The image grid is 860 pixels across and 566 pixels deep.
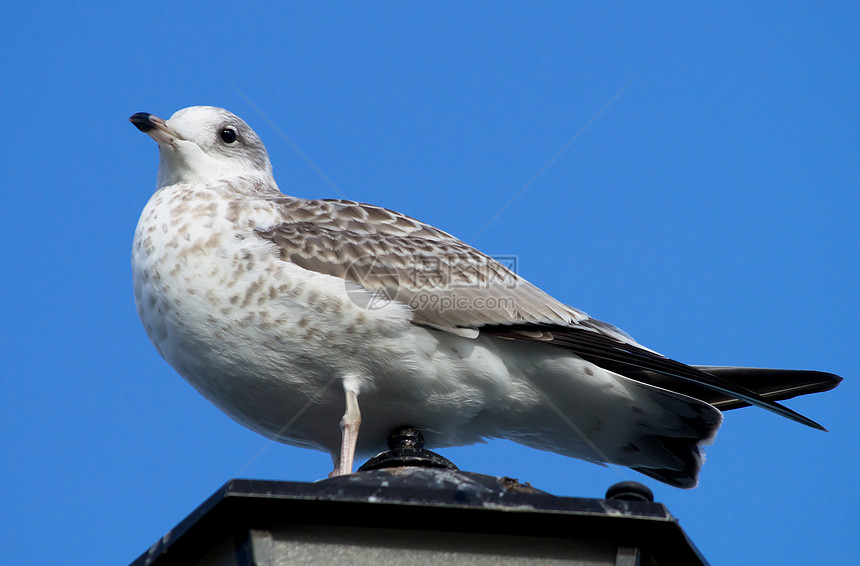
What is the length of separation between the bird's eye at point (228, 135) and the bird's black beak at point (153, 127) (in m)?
0.37

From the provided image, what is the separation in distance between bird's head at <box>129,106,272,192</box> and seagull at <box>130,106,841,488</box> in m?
0.34

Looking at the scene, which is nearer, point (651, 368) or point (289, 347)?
point (289, 347)

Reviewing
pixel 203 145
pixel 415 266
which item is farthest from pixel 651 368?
pixel 203 145

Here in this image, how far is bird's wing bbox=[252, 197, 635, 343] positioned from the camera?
19.5ft

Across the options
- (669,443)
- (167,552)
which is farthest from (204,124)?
(167,552)

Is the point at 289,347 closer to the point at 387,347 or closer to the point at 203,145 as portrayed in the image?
the point at 387,347

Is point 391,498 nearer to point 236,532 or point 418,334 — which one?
point 236,532

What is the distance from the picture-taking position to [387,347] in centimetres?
560

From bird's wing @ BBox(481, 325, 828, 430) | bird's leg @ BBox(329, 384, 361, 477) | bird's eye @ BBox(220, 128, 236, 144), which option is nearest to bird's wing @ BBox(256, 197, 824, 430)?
bird's wing @ BBox(481, 325, 828, 430)

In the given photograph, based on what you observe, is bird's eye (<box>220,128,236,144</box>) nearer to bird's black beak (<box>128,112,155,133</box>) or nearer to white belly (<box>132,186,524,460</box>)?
bird's black beak (<box>128,112,155,133</box>)

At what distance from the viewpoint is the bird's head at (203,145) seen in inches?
278

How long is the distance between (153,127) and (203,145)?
1.18ft

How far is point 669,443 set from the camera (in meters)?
6.32

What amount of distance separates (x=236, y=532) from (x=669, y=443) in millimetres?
3837
